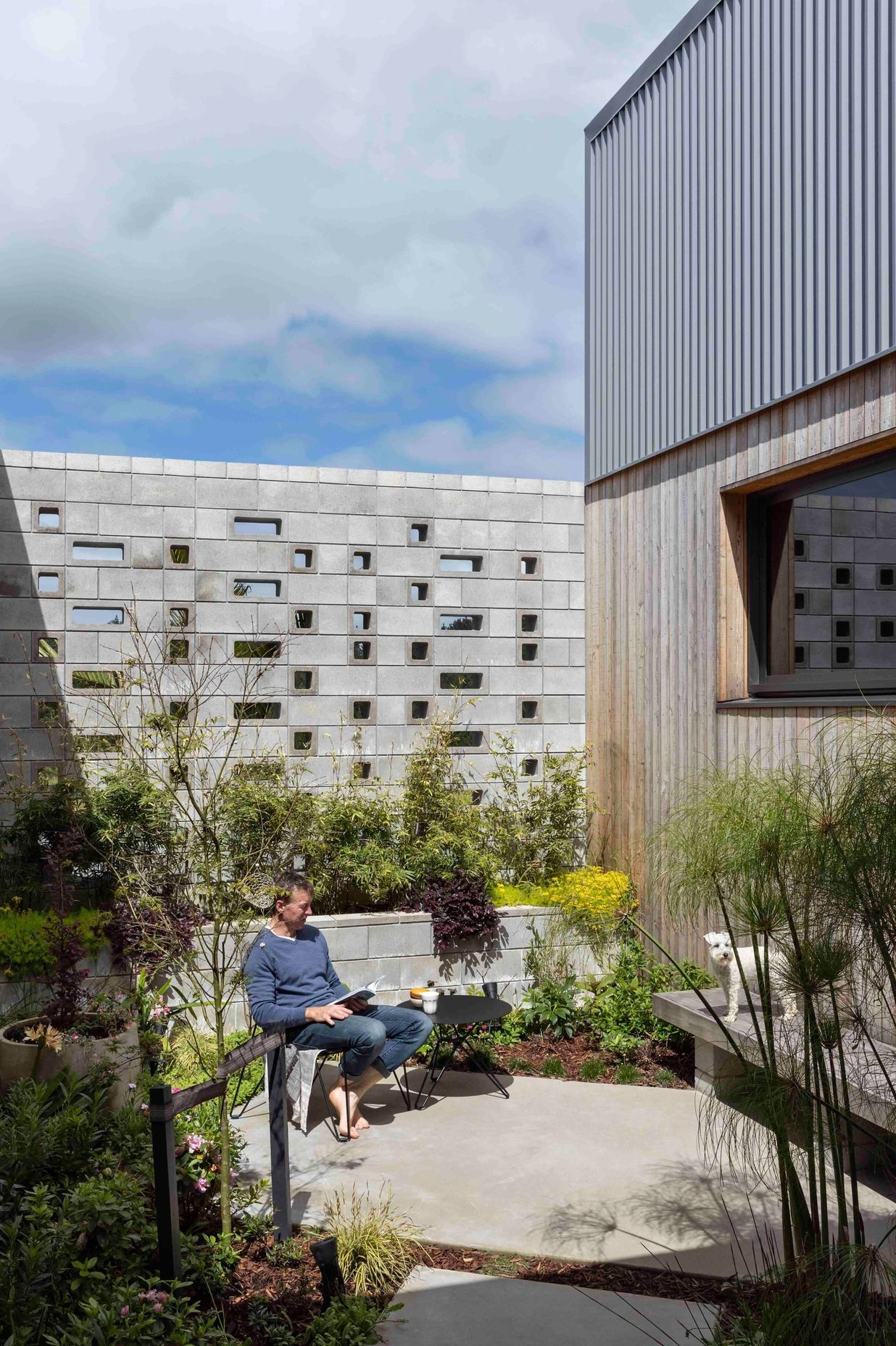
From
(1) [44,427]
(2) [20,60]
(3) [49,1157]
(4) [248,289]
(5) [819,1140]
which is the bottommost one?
(3) [49,1157]

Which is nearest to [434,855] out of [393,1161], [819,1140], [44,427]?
[393,1161]

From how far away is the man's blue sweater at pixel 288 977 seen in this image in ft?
15.2

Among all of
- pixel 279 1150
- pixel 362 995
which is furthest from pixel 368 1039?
pixel 279 1150

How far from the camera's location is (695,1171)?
429cm

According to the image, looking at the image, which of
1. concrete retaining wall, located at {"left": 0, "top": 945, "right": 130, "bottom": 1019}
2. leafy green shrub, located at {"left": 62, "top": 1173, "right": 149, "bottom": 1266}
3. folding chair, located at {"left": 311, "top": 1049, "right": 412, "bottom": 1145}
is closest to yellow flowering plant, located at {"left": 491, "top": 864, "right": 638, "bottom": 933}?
folding chair, located at {"left": 311, "top": 1049, "right": 412, "bottom": 1145}

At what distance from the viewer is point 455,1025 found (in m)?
5.39

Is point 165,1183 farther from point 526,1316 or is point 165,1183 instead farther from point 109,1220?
point 526,1316

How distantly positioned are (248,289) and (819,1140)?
16648mm

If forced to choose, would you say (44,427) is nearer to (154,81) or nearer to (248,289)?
(248,289)

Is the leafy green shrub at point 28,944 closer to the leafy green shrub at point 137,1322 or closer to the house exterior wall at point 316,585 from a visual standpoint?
the house exterior wall at point 316,585

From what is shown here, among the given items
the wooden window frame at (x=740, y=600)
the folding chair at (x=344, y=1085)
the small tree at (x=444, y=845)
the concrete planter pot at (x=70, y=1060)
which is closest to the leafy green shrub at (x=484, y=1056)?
the folding chair at (x=344, y=1085)

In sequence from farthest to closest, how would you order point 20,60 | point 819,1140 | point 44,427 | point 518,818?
1. point 44,427
2. point 518,818
3. point 20,60
4. point 819,1140

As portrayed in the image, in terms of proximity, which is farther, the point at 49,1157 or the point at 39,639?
the point at 39,639

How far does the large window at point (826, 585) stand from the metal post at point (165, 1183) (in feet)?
12.0
